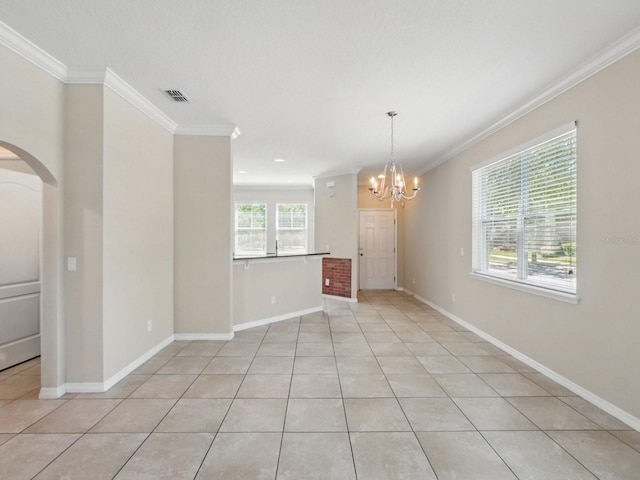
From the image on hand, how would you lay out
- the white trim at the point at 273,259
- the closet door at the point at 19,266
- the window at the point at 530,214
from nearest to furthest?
the window at the point at 530,214, the closet door at the point at 19,266, the white trim at the point at 273,259

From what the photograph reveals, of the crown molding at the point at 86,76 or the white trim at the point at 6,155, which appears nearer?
the crown molding at the point at 86,76

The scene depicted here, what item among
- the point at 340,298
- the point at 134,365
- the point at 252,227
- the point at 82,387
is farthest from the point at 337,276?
the point at 82,387

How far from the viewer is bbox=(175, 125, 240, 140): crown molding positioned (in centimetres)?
381

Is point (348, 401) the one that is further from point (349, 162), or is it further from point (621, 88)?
point (349, 162)

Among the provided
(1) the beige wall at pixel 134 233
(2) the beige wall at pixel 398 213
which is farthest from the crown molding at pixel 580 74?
(1) the beige wall at pixel 134 233

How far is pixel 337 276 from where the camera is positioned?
6555 millimetres

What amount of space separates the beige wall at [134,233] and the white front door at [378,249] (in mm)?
4815

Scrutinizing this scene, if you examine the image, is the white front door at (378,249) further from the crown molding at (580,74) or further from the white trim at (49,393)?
the white trim at (49,393)

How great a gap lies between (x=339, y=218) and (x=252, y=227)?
289 cm

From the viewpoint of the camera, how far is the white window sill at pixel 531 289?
8.70ft

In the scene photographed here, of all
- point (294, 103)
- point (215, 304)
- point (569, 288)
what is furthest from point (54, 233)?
point (569, 288)

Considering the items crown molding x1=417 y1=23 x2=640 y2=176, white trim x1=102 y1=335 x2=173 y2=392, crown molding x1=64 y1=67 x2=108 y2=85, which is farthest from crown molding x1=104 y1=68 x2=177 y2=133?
crown molding x1=417 y1=23 x2=640 y2=176

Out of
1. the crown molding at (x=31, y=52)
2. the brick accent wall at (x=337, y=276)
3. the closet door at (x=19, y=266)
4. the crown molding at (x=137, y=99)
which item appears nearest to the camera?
the crown molding at (x=31, y=52)

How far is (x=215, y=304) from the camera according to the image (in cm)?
388
